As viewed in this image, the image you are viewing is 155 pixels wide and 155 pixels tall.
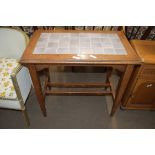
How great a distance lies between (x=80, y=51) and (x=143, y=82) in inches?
27.1

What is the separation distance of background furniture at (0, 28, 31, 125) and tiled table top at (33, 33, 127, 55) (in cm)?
23

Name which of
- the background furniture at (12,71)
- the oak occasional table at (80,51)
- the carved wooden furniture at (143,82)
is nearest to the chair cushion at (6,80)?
the background furniture at (12,71)

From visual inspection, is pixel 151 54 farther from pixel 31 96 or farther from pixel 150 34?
pixel 31 96

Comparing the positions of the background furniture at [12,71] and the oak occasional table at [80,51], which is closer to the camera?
the oak occasional table at [80,51]

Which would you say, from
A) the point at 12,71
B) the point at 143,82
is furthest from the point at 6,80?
the point at 143,82

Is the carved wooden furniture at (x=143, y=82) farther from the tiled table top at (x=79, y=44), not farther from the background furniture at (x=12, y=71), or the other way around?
the background furniture at (x=12, y=71)

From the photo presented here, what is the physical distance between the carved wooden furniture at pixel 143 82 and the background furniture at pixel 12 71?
3.31ft

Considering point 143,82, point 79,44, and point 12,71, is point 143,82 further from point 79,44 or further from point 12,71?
point 12,71

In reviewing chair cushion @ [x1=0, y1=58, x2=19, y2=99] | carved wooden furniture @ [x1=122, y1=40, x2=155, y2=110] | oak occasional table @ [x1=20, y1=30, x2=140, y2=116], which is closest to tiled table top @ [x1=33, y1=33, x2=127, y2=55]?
oak occasional table @ [x1=20, y1=30, x2=140, y2=116]

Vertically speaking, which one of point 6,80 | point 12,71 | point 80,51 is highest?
point 80,51

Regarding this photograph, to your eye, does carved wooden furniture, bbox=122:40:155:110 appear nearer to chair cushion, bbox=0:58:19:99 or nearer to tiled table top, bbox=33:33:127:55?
tiled table top, bbox=33:33:127:55

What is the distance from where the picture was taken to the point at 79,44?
115 cm

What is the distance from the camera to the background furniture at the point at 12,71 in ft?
3.79

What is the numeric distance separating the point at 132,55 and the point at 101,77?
105 cm
